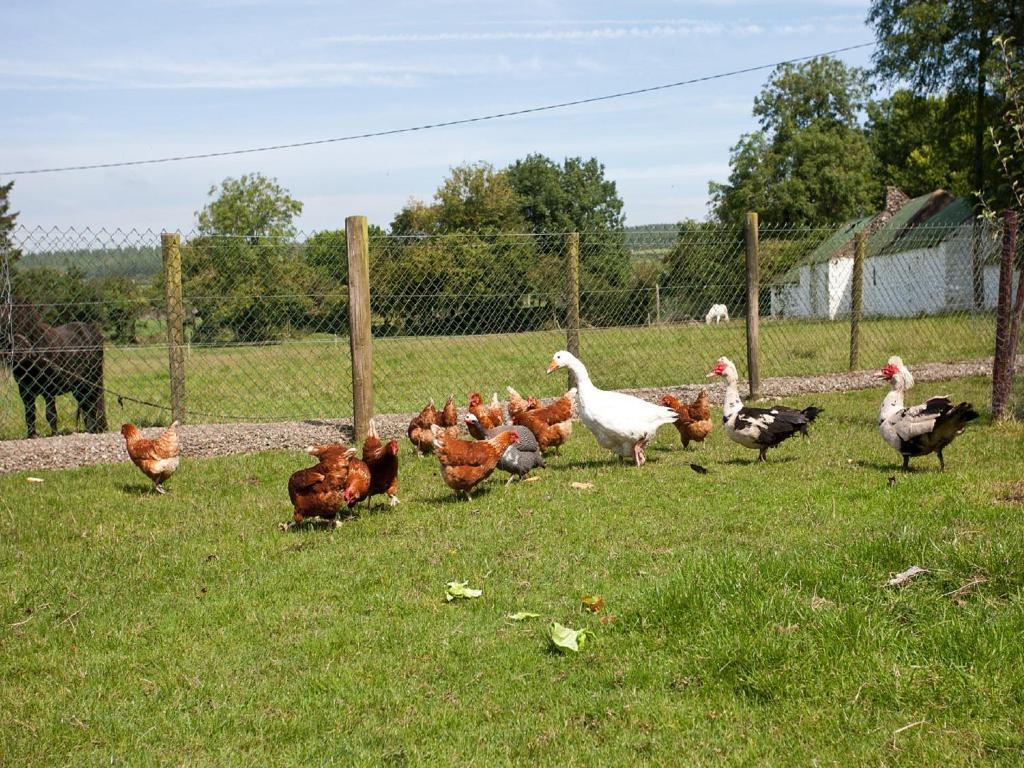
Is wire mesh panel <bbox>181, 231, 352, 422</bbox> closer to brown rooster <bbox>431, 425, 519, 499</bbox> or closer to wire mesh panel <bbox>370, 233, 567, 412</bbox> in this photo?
wire mesh panel <bbox>370, 233, 567, 412</bbox>

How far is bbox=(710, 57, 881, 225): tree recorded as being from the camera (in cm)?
6031

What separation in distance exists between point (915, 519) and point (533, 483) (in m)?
3.38

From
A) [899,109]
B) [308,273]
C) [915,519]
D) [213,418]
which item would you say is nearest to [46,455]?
[213,418]

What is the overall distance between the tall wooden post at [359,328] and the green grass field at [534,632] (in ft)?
10.0

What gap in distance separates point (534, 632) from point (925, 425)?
176 inches

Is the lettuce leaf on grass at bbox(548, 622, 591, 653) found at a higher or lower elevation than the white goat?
lower

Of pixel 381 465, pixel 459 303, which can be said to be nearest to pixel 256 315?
pixel 459 303

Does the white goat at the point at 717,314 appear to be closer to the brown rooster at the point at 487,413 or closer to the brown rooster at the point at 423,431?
the brown rooster at the point at 487,413

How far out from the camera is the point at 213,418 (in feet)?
38.7

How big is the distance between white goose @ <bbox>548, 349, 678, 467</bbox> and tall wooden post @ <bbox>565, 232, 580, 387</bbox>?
3.13m

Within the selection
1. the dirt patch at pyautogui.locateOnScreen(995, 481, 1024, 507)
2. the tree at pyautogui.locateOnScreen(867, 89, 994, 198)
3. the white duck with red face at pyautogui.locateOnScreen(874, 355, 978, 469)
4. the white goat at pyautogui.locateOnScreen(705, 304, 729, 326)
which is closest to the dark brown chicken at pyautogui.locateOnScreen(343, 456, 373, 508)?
the white duck with red face at pyautogui.locateOnScreen(874, 355, 978, 469)

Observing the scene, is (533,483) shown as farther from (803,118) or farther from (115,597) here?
(803,118)

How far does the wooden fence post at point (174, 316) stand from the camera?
10.9 meters

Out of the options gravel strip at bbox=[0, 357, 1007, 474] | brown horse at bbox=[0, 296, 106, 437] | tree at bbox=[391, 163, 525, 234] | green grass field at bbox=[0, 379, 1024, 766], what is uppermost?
tree at bbox=[391, 163, 525, 234]
